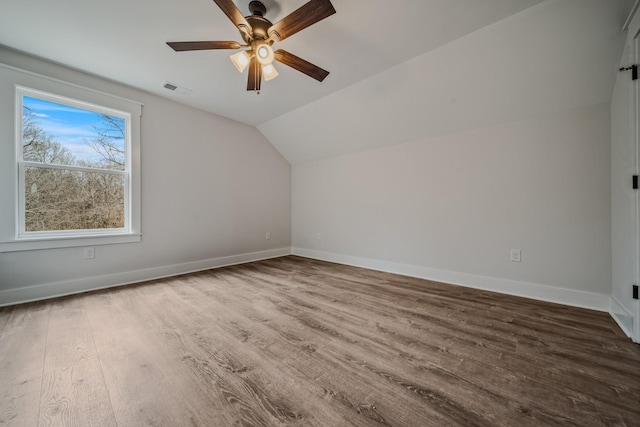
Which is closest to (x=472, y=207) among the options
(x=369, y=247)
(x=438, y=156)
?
(x=438, y=156)

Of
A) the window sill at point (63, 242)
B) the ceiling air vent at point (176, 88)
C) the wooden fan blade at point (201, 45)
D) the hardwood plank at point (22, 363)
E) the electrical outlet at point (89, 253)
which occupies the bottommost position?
the hardwood plank at point (22, 363)

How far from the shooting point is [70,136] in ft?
9.48

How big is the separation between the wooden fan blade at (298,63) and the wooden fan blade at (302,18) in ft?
0.42

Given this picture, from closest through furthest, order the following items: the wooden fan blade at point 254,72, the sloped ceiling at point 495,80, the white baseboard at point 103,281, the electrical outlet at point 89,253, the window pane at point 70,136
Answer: the sloped ceiling at point 495,80, the wooden fan blade at point 254,72, the white baseboard at point 103,281, the window pane at point 70,136, the electrical outlet at point 89,253

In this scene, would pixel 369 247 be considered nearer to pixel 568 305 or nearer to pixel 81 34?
pixel 568 305

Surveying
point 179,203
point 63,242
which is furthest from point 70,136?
point 179,203

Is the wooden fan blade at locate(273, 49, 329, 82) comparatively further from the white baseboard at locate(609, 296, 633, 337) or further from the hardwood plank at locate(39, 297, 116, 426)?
the white baseboard at locate(609, 296, 633, 337)

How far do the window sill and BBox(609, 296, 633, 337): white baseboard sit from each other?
518 centimetres

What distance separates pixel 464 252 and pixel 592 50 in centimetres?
227

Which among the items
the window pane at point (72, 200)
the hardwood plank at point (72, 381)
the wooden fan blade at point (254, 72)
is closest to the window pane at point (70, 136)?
the window pane at point (72, 200)

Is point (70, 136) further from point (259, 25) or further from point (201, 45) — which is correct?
point (259, 25)

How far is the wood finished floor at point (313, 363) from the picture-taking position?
1.16m

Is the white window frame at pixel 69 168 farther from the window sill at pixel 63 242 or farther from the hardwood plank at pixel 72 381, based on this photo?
the hardwood plank at pixel 72 381

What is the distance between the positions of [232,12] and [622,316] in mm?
4009
